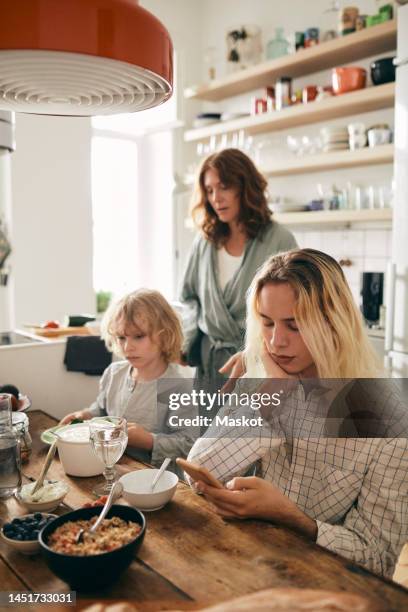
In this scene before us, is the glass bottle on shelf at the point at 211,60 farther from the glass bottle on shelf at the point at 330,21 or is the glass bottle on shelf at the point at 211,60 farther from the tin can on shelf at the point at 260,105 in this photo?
the glass bottle on shelf at the point at 330,21

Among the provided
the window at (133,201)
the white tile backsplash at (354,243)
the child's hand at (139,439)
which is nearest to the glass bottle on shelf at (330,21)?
the white tile backsplash at (354,243)

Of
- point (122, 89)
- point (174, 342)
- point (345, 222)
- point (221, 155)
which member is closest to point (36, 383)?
point (174, 342)

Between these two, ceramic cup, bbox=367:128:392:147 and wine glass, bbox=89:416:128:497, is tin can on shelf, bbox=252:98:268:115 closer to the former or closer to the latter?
ceramic cup, bbox=367:128:392:147

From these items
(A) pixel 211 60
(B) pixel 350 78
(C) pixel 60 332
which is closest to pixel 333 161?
(B) pixel 350 78

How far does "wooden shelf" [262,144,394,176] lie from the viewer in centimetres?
293

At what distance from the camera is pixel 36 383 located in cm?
218

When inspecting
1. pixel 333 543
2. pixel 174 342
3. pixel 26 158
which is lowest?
pixel 333 543

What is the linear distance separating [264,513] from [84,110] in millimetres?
842

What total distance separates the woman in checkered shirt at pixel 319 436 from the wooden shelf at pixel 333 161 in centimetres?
186

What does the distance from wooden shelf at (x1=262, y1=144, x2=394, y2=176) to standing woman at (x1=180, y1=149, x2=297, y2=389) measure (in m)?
0.96

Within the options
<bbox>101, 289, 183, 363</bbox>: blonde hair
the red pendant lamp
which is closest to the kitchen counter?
<bbox>101, 289, 183, 363</bbox>: blonde hair

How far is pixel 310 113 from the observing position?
330 cm

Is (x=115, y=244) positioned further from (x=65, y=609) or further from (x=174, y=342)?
(x=65, y=609)

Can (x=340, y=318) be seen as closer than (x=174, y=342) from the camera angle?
Yes
